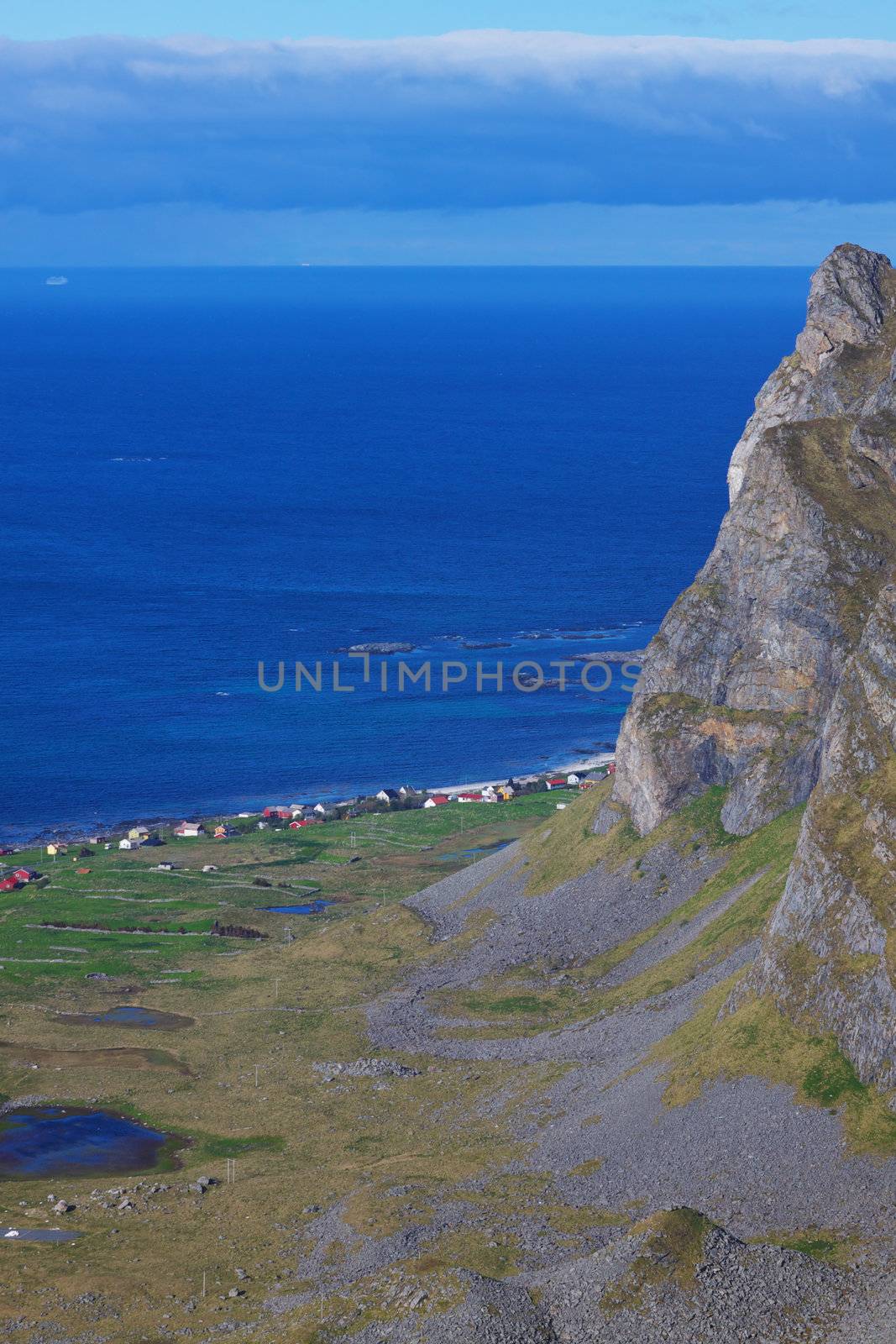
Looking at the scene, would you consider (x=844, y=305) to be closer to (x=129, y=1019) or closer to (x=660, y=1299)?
(x=129, y=1019)

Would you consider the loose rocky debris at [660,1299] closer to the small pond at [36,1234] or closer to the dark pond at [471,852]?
the small pond at [36,1234]

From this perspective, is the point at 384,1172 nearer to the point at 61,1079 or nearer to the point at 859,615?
the point at 61,1079

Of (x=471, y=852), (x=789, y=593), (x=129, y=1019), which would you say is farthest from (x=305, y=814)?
(x=789, y=593)

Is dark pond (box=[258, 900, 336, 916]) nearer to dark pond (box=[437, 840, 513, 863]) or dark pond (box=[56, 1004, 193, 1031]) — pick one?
dark pond (box=[437, 840, 513, 863])

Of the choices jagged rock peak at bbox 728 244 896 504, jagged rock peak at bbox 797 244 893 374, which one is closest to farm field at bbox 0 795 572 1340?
jagged rock peak at bbox 728 244 896 504

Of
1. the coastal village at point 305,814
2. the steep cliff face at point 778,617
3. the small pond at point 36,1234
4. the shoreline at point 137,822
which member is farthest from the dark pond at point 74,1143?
the shoreline at point 137,822

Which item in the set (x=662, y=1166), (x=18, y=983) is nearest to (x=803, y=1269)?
(x=662, y=1166)
